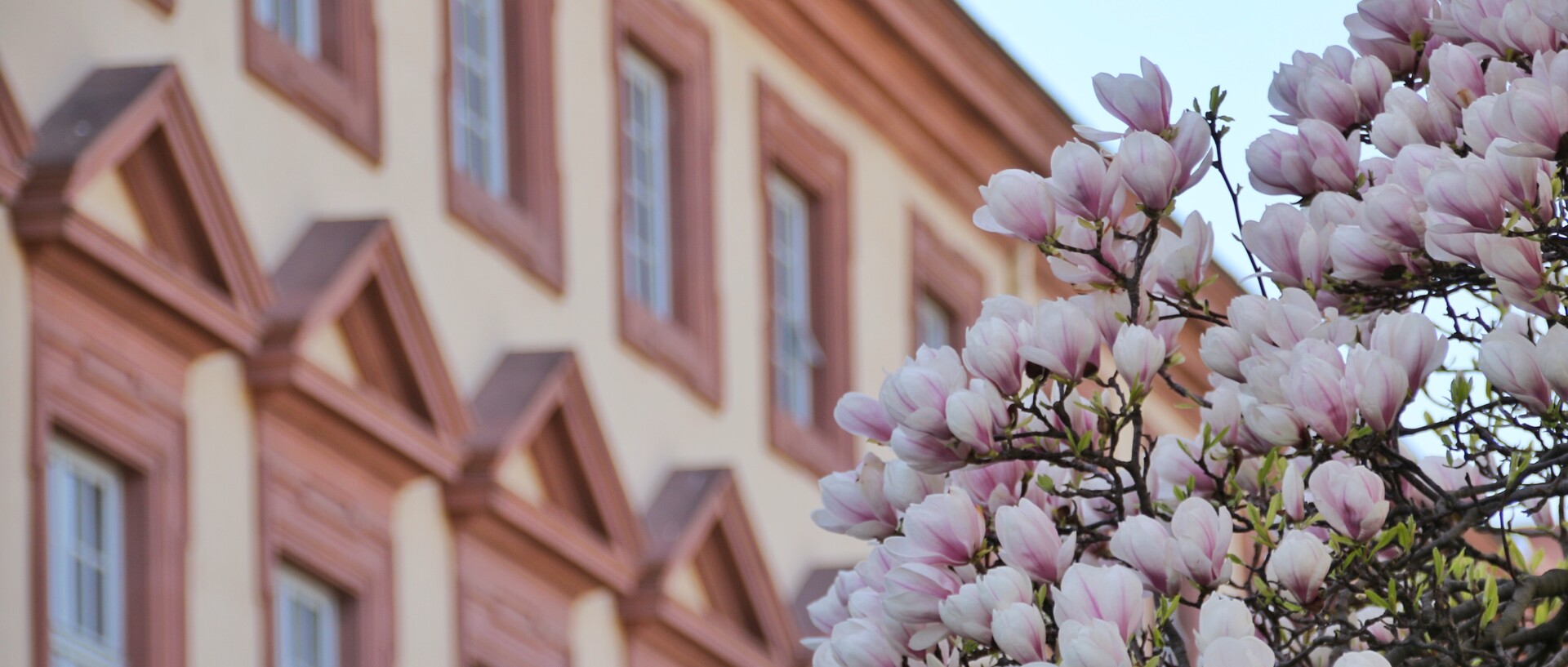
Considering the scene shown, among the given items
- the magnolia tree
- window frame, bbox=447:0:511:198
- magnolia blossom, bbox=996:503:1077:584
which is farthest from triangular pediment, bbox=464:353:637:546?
magnolia blossom, bbox=996:503:1077:584

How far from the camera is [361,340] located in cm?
1491

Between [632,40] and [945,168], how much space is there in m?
4.92

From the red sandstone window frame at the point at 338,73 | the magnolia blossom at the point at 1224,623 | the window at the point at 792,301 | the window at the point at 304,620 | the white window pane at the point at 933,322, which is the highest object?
the white window pane at the point at 933,322

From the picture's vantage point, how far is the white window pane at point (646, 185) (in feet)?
61.7

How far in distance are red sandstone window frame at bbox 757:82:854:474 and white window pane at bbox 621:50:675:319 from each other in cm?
126

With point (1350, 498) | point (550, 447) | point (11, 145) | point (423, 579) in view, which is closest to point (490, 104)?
point (550, 447)

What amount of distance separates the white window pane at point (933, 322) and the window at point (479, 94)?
614 centimetres

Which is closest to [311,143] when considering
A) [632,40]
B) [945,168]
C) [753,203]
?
[632,40]

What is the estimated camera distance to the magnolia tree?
154 inches

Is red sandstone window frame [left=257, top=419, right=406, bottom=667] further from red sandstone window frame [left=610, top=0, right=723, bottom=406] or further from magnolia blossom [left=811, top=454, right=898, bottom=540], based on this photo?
magnolia blossom [left=811, top=454, right=898, bottom=540]

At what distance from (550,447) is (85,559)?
4.22 meters

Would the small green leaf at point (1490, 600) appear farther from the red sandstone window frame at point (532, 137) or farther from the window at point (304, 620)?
the red sandstone window frame at point (532, 137)

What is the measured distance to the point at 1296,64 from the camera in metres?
4.64

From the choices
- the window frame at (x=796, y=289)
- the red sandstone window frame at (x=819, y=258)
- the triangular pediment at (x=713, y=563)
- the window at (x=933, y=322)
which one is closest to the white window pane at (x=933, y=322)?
the window at (x=933, y=322)
